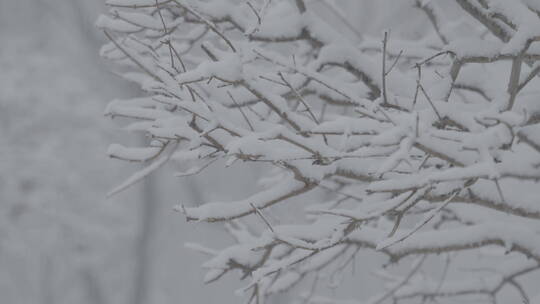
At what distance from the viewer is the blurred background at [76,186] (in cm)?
1020

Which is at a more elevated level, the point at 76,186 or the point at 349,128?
the point at 349,128

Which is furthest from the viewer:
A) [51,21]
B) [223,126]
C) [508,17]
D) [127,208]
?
[51,21]

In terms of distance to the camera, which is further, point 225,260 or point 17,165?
point 17,165

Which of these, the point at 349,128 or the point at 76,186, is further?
the point at 76,186

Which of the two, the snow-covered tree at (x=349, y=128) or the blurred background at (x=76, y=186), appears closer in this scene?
the snow-covered tree at (x=349, y=128)

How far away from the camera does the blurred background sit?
10.2 meters

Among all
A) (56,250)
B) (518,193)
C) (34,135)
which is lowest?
(56,250)

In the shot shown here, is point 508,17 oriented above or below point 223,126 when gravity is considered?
above

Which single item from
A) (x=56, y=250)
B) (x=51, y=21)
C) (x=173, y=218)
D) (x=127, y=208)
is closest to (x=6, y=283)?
(x=56, y=250)

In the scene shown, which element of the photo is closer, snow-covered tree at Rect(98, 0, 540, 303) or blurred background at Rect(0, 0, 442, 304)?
snow-covered tree at Rect(98, 0, 540, 303)

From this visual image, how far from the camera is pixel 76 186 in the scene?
10391 millimetres

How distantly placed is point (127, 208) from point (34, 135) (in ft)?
7.45

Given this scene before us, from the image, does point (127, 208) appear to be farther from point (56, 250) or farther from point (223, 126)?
point (223, 126)

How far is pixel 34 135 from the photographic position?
1030cm
